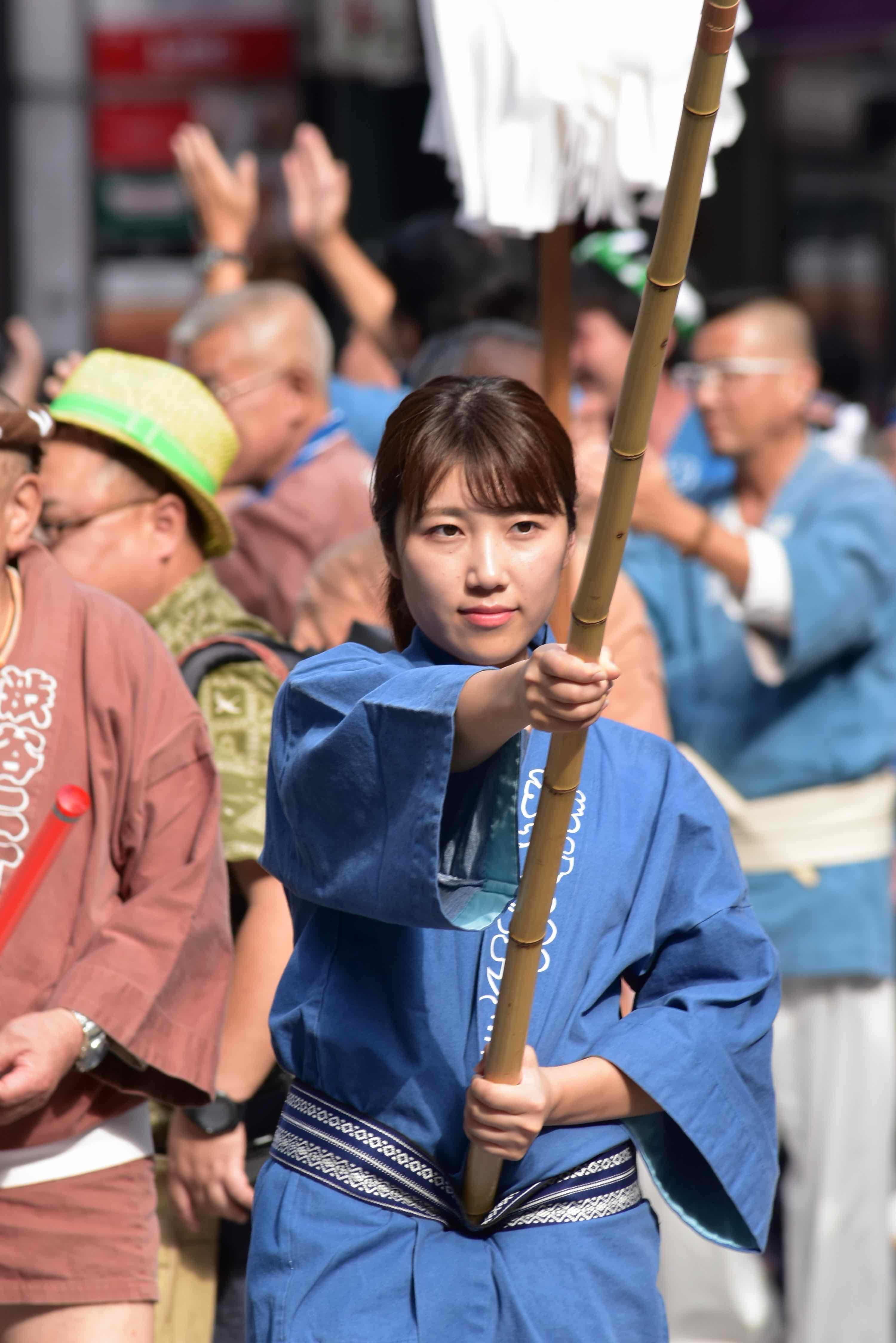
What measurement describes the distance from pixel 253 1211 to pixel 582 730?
2.43ft

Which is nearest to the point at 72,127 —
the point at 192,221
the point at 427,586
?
the point at 192,221

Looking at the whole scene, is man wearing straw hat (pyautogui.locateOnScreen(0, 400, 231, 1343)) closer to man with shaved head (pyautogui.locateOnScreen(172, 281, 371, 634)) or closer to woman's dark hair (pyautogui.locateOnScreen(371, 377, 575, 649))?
woman's dark hair (pyautogui.locateOnScreen(371, 377, 575, 649))

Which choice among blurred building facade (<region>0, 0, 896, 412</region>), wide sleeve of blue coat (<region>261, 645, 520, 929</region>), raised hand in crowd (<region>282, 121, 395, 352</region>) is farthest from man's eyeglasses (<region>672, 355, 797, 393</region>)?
blurred building facade (<region>0, 0, 896, 412</region>)

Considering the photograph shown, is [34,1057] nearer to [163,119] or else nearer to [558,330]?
[558,330]

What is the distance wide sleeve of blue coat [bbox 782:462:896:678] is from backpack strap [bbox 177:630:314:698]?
1454 mm

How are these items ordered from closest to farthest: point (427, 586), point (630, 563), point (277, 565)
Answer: point (427, 586) < point (277, 565) < point (630, 563)

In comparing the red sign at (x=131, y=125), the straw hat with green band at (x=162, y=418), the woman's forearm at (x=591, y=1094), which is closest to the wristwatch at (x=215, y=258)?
the straw hat with green band at (x=162, y=418)

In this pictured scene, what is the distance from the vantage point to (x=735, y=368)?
441 cm

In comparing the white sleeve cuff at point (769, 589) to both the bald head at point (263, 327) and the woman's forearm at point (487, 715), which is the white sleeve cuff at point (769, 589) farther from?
the woman's forearm at point (487, 715)

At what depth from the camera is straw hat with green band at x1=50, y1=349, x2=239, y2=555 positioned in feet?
9.67

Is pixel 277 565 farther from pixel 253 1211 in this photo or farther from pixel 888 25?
pixel 888 25

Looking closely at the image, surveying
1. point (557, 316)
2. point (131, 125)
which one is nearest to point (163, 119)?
point (131, 125)

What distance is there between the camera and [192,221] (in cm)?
812

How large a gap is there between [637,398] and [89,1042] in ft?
3.74
